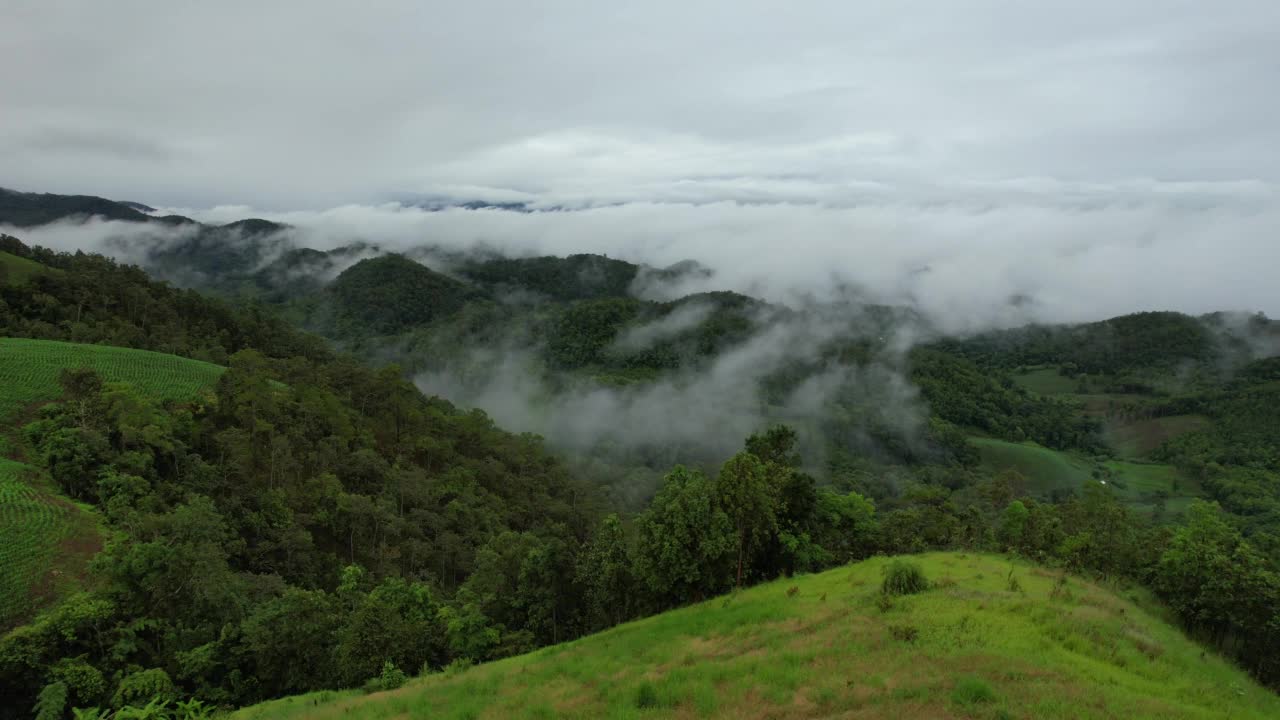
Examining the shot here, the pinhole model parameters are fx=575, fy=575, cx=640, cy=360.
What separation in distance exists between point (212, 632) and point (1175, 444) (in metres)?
237

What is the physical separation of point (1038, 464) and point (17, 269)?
8748 inches

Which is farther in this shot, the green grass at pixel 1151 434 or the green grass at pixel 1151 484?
the green grass at pixel 1151 434

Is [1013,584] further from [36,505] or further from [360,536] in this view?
[360,536]

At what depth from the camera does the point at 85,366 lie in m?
54.2

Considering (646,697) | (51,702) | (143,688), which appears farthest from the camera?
(143,688)

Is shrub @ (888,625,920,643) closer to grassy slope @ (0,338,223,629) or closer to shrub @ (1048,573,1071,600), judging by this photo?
shrub @ (1048,573,1071,600)

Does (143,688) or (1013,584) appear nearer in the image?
(1013,584)

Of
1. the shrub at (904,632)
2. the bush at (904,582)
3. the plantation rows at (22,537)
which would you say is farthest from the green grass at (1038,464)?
the plantation rows at (22,537)

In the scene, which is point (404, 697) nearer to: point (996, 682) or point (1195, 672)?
point (996, 682)

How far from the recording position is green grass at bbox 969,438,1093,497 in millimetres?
153375

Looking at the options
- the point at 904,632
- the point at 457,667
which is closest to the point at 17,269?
the point at 457,667

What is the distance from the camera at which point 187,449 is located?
48.7m

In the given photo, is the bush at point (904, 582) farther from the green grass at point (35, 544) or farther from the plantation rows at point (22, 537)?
the plantation rows at point (22, 537)

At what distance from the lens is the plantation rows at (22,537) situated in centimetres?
2788
